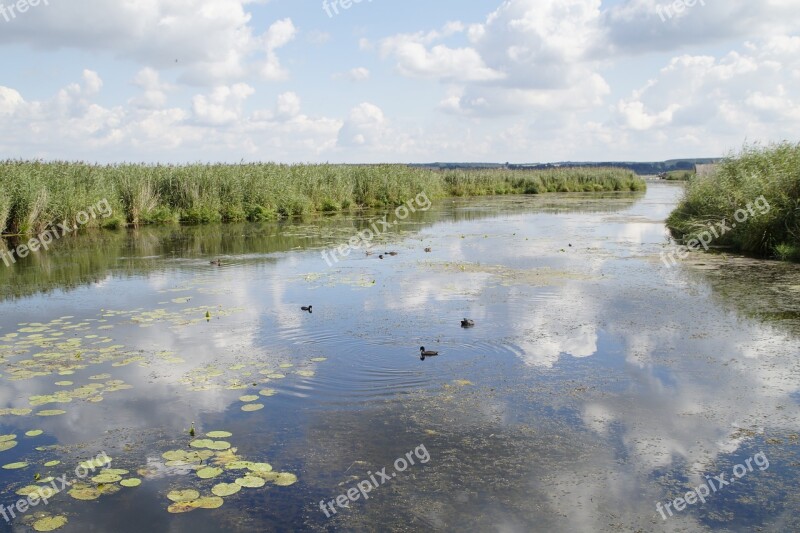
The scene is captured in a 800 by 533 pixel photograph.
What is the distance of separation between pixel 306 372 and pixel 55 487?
278 centimetres

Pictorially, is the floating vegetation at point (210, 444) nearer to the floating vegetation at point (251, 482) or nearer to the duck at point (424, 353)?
the floating vegetation at point (251, 482)

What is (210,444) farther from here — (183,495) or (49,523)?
(49,523)

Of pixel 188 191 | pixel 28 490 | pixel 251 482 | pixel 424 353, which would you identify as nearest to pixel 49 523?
pixel 28 490

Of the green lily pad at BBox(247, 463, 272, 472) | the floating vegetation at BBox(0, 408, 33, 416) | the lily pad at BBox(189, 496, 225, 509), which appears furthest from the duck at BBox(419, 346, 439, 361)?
the floating vegetation at BBox(0, 408, 33, 416)

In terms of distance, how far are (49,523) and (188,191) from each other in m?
23.7

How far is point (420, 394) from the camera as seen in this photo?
247 inches

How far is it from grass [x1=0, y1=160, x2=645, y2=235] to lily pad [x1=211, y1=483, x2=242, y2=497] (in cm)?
1850

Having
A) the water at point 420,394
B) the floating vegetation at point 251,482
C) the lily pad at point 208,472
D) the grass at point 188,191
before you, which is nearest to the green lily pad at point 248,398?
the water at point 420,394

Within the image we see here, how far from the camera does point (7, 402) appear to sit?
20.4 feet

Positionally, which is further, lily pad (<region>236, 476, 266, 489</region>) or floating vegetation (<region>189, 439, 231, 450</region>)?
floating vegetation (<region>189, 439, 231, 450</region>)

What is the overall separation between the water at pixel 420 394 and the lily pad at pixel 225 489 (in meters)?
0.07

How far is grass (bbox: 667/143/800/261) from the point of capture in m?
14.9

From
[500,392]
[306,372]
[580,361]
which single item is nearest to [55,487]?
[306,372]

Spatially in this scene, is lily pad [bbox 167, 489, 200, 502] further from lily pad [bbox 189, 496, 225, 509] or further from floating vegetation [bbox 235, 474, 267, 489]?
floating vegetation [bbox 235, 474, 267, 489]
